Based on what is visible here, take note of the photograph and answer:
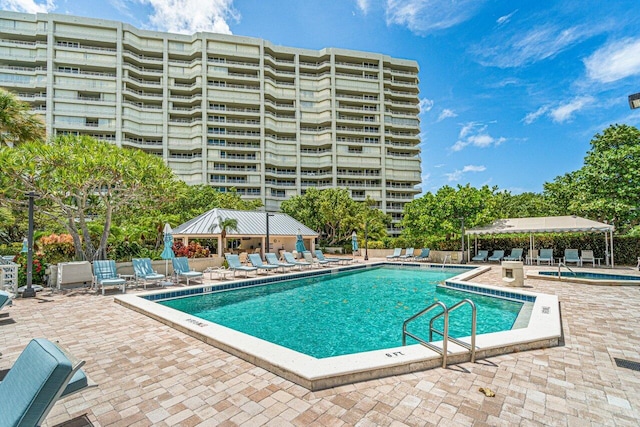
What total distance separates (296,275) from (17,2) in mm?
62006

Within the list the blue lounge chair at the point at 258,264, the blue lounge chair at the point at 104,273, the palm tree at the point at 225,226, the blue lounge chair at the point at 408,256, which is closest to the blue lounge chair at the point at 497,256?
the blue lounge chair at the point at 408,256

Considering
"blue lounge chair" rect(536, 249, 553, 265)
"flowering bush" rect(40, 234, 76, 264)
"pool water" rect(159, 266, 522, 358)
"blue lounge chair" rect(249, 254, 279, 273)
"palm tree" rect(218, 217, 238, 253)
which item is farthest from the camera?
"palm tree" rect(218, 217, 238, 253)

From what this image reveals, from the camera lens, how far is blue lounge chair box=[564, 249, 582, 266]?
1914 centimetres

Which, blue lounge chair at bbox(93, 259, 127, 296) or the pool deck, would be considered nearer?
the pool deck

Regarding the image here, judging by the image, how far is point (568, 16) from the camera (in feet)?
53.6

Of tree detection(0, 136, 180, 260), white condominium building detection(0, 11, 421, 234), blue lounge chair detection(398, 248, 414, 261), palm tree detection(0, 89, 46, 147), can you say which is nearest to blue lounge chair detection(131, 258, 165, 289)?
tree detection(0, 136, 180, 260)

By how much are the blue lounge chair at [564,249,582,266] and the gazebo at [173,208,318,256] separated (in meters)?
18.1

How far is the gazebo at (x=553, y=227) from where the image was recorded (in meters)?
17.9

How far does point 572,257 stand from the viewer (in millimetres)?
19453

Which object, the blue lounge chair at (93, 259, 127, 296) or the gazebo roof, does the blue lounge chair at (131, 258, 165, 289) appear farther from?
the gazebo roof

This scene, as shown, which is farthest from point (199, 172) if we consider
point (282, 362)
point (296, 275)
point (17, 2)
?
point (282, 362)

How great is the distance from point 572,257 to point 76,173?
2587cm

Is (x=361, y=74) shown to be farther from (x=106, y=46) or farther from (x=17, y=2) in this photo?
(x=17, y=2)

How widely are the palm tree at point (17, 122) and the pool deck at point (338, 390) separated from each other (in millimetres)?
10549
